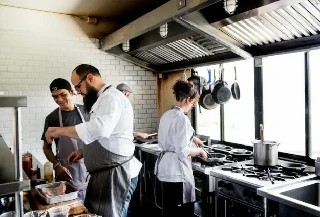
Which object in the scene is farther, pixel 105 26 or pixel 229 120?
pixel 105 26

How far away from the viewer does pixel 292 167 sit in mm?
3076

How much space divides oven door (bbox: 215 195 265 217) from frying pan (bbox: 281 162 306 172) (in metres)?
0.63

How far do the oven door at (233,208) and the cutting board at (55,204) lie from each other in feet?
→ 4.68

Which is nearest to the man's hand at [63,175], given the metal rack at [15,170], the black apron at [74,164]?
the black apron at [74,164]

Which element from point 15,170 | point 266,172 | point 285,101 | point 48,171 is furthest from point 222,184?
point 15,170

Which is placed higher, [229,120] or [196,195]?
[229,120]

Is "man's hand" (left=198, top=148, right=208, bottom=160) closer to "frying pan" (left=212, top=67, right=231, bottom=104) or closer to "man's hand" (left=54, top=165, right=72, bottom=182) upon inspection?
"frying pan" (left=212, top=67, right=231, bottom=104)

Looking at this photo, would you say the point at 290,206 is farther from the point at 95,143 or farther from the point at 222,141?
the point at 222,141

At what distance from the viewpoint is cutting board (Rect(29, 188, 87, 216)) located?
2047 millimetres

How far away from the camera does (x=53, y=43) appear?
508 centimetres

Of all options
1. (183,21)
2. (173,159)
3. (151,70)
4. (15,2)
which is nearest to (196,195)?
(173,159)

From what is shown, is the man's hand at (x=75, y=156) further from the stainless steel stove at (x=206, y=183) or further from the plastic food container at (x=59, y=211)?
the stainless steel stove at (x=206, y=183)

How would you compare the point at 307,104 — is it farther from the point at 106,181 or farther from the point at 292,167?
the point at 106,181

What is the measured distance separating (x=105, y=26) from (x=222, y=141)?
9.40 ft
